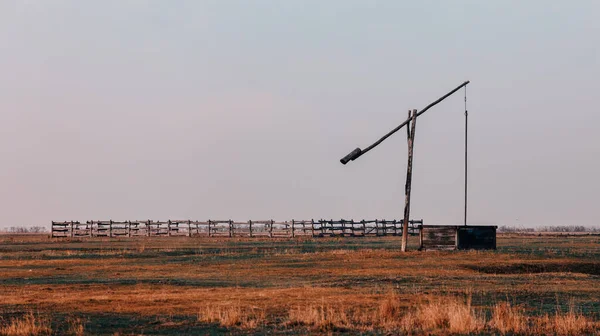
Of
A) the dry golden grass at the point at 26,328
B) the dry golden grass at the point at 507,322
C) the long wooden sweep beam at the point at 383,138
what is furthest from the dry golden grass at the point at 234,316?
the long wooden sweep beam at the point at 383,138

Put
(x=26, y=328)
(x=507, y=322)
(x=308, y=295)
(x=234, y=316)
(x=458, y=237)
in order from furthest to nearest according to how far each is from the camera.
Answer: (x=458, y=237) < (x=308, y=295) < (x=234, y=316) < (x=507, y=322) < (x=26, y=328)

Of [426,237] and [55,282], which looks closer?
[55,282]

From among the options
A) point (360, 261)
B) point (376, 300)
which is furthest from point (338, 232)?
point (376, 300)

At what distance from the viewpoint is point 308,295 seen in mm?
21797

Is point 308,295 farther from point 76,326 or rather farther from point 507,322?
point 76,326

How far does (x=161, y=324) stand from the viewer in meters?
16.8

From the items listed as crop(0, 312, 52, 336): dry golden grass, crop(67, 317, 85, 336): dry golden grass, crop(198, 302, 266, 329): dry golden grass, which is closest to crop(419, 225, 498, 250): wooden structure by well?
crop(198, 302, 266, 329): dry golden grass

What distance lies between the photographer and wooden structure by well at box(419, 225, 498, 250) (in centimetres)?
4059

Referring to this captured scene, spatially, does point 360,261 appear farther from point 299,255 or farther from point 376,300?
point 376,300

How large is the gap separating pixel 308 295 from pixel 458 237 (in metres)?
20.3

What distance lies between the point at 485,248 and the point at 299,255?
972 centimetres

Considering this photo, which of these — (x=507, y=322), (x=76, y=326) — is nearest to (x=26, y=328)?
(x=76, y=326)

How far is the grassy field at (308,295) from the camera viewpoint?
16219 millimetres

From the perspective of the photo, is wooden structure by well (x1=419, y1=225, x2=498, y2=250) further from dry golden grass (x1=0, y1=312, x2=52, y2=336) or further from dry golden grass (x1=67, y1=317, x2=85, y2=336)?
dry golden grass (x1=0, y1=312, x2=52, y2=336)
